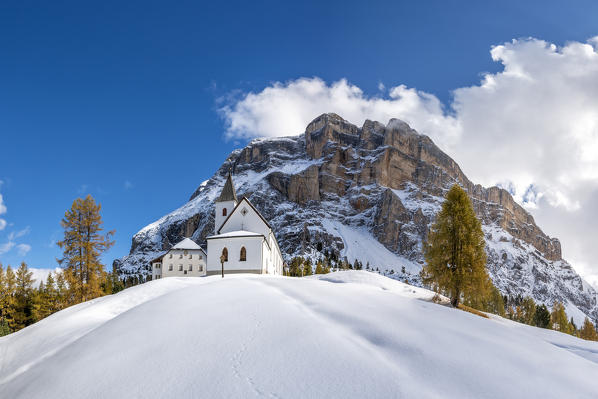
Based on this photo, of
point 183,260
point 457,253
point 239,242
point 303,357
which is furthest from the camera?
point 183,260

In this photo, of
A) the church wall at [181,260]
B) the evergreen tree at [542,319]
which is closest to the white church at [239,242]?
the church wall at [181,260]

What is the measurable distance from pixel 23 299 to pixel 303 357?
4209 centimetres

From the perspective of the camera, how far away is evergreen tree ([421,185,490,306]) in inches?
902

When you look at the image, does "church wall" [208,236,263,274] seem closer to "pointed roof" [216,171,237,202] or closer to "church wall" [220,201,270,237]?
"church wall" [220,201,270,237]

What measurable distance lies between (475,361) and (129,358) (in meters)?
6.29

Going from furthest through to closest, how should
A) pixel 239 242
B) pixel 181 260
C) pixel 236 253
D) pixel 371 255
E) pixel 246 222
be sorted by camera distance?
pixel 371 255 < pixel 181 260 < pixel 246 222 < pixel 239 242 < pixel 236 253

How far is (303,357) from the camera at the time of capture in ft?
19.4

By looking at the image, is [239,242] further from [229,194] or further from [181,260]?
[181,260]

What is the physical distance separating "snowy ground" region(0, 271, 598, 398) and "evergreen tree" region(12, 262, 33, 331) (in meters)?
32.2

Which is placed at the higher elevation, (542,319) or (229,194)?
(229,194)

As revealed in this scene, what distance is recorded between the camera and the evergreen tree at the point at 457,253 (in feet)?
75.2

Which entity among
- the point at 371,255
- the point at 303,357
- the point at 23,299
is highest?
the point at 303,357

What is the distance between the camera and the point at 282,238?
184 metres

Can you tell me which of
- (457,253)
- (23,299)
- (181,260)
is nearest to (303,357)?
(457,253)
